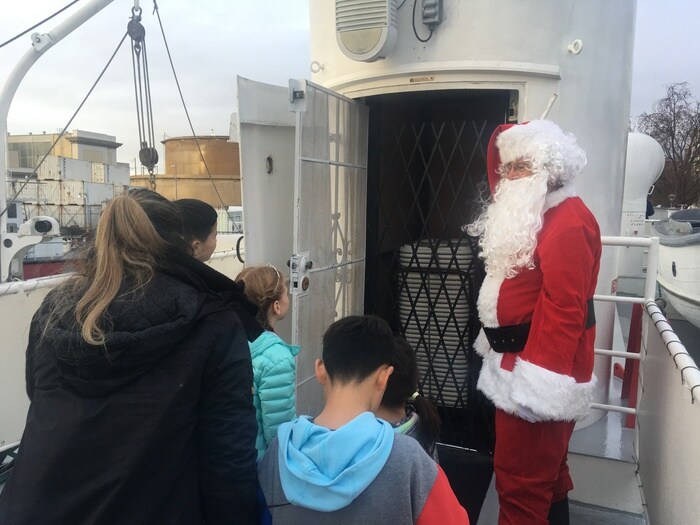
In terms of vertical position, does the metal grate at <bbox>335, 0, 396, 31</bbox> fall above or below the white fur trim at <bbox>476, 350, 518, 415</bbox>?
above

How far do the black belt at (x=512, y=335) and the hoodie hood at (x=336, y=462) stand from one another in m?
1.17

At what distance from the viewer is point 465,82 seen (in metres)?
3.27

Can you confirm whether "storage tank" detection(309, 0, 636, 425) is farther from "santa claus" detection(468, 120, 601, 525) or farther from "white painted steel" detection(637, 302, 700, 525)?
"santa claus" detection(468, 120, 601, 525)

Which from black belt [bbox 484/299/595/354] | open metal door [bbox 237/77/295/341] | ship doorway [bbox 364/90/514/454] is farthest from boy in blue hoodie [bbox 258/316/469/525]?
ship doorway [bbox 364/90/514/454]

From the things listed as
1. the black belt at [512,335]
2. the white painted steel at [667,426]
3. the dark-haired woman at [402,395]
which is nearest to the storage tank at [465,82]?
the white painted steel at [667,426]

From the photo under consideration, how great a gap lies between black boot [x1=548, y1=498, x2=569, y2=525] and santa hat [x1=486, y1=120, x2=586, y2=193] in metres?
1.41

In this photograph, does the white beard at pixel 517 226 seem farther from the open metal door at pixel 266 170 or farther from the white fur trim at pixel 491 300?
the open metal door at pixel 266 170

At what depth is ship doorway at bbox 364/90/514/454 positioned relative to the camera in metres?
3.94

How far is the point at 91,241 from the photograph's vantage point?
1.53m

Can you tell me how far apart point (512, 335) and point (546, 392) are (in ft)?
0.93

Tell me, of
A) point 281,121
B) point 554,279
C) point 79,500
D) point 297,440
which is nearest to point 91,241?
point 79,500

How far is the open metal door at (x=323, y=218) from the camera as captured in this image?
308 cm

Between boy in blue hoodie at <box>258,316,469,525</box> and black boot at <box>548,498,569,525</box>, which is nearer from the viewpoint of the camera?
boy in blue hoodie at <box>258,316,469,525</box>

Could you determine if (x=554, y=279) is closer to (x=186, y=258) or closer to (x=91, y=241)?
(x=186, y=258)
